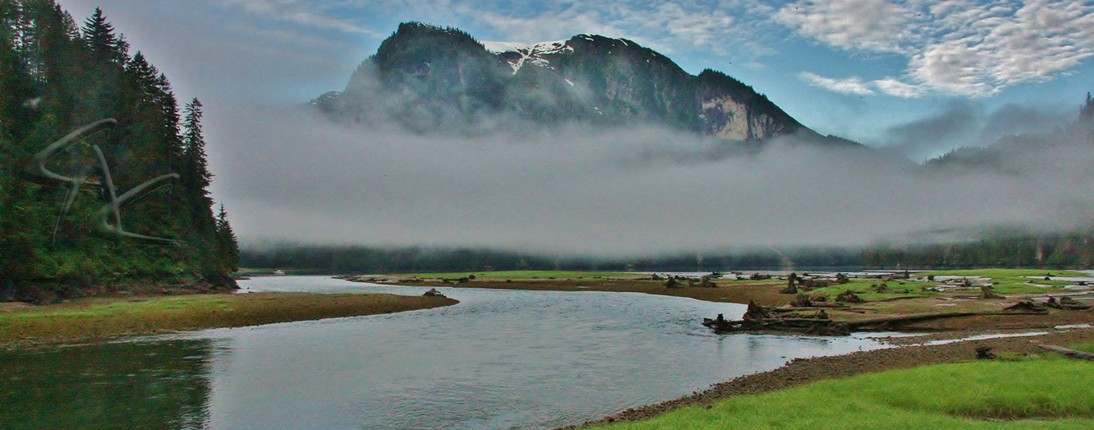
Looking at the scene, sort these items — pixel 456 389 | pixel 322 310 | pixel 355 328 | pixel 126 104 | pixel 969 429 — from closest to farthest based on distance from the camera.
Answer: pixel 969 429 < pixel 456 389 < pixel 355 328 < pixel 322 310 < pixel 126 104

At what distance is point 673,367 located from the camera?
119 ft

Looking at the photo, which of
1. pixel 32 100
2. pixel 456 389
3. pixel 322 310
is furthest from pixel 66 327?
pixel 32 100

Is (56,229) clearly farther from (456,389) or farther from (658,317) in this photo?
(658,317)

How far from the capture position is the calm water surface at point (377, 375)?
1003 inches

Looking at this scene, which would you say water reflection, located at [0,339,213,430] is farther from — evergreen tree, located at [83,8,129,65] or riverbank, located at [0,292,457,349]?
evergreen tree, located at [83,8,129,65]

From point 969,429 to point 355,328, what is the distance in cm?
5308

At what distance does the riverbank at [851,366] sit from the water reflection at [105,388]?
732 inches

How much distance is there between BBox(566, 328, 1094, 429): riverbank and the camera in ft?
77.8

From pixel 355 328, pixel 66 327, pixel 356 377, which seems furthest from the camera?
pixel 355 328

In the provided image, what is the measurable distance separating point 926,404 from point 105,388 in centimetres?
3634

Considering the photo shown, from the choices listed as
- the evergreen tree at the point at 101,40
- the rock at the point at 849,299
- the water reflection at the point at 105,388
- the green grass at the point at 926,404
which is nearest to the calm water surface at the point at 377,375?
the water reflection at the point at 105,388

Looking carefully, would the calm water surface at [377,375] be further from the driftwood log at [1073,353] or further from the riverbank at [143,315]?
the driftwood log at [1073,353]

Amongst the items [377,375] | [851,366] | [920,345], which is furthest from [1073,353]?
[377,375]

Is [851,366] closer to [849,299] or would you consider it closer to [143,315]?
[849,299]
